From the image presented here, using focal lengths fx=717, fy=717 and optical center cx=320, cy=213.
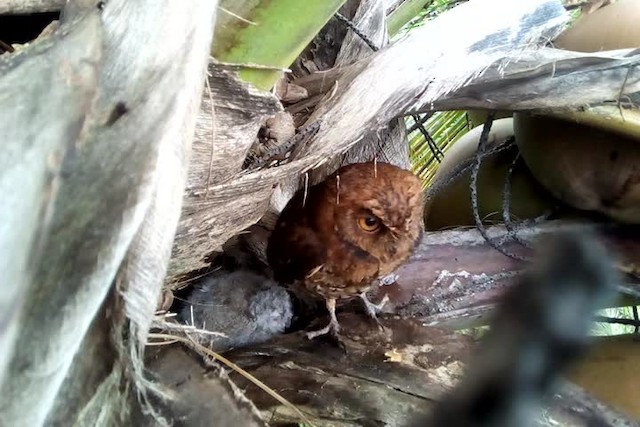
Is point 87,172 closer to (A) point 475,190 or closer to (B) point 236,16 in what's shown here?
(B) point 236,16

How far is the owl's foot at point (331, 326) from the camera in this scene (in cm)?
48

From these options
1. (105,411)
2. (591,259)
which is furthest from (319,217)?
(591,259)

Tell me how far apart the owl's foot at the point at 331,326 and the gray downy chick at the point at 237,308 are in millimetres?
41

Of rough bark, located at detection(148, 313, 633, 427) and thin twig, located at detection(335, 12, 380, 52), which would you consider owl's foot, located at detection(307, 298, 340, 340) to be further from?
thin twig, located at detection(335, 12, 380, 52)

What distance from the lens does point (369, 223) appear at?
0.56 m

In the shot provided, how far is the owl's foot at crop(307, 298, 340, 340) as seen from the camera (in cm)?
48

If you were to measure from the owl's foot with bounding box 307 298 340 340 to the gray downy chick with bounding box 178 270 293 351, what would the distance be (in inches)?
1.6

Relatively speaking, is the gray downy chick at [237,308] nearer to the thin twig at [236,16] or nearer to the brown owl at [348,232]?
the brown owl at [348,232]

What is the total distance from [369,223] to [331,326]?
0.09 meters

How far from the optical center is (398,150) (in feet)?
1.87

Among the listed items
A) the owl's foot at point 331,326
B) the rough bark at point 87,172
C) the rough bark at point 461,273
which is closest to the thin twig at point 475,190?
the rough bark at point 461,273

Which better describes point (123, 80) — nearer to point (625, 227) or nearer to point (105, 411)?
point (105, 411)

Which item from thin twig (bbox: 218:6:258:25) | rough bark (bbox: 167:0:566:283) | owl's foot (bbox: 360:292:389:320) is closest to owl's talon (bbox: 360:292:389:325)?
owl's foot (bbox: 360:292:389:320)

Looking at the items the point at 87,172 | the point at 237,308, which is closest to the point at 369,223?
the point at 237,308
